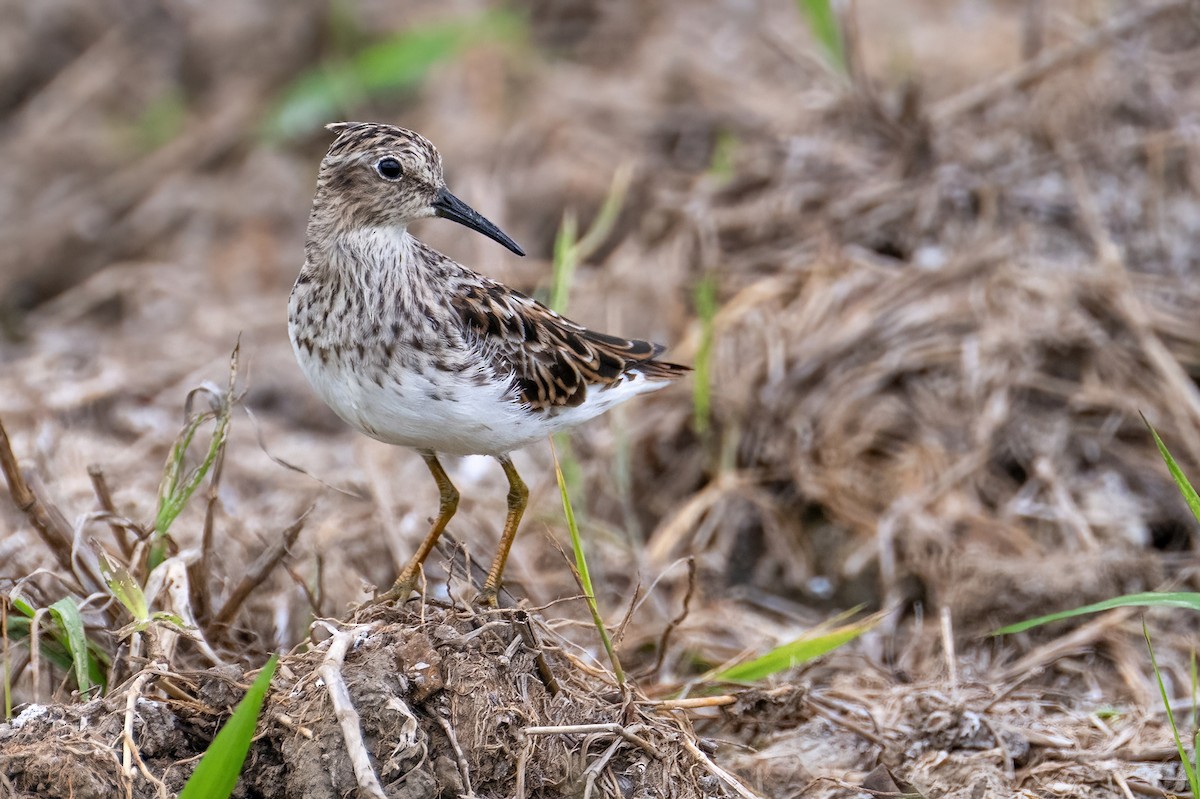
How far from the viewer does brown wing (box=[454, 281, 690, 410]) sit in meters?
4.18

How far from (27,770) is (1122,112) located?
6696 millimetres

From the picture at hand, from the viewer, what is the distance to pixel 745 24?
10305 mm

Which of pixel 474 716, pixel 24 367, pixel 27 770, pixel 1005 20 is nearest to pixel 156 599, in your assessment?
pixel 27 770

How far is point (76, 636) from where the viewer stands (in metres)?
3.65

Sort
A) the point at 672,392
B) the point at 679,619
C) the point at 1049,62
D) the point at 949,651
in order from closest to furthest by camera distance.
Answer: the point at 679,619 < the point at 949,651 < the point at 672,392 < the point at 1049,62

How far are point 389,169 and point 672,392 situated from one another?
2.95 metres

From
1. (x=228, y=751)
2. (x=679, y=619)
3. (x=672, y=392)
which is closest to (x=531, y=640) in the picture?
(x=679, y=619)

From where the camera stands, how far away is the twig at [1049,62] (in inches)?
305

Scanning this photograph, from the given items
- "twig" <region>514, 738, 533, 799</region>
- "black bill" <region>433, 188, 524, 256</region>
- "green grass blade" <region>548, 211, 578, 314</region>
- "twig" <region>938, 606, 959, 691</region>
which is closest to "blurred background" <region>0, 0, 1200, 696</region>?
"green grass blade" <region>548, 211, 578, 314</region>

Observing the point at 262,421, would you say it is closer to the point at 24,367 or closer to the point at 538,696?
the point at 24,367

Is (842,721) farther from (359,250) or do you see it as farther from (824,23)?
(824,23)

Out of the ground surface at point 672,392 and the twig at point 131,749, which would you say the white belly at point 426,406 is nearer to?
the ground surface at point 672,392

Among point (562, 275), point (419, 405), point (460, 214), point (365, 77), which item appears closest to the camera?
point (419, 405)

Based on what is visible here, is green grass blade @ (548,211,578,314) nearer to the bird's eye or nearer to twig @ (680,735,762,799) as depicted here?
the bird's eye
